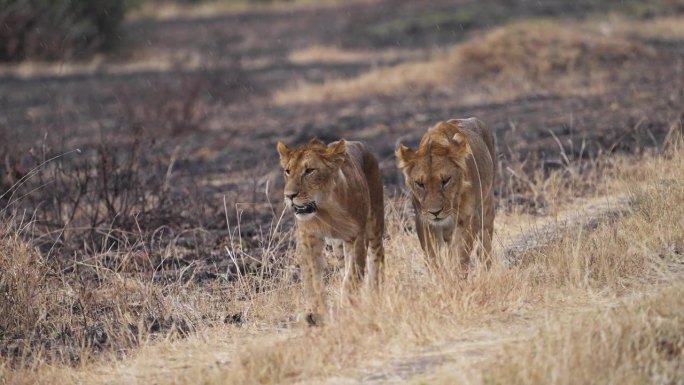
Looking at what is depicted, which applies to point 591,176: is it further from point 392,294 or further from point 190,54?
point 190,54

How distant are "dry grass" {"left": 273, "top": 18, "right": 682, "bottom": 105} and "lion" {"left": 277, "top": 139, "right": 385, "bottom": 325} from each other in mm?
13203

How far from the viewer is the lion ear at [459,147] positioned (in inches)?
291

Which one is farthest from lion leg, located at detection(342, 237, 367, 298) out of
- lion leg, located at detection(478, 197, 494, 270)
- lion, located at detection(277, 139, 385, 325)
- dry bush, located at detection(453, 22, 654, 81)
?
dry bush, located at detection(453, 22, 654, 81)

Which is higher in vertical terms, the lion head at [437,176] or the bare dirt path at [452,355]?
the lion head at [437,176]

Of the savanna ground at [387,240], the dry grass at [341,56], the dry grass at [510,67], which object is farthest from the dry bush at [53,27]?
the dry grass at [341,56]

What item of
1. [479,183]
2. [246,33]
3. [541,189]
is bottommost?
[246,33]

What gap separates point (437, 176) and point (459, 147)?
0.85 ft

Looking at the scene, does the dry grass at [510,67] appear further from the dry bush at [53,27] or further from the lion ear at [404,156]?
the lion ear at [404,156]

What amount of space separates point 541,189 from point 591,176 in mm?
442

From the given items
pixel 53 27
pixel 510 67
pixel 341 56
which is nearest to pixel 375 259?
pixel 510 67

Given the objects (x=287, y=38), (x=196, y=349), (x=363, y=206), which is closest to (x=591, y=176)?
(x=363, y=206)

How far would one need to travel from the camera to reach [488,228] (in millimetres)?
7953

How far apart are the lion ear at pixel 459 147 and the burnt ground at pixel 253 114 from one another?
1.68 meters

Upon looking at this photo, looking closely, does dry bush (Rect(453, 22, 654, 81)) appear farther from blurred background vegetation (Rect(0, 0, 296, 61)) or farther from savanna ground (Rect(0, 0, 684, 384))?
blurred background vegetation (Rect(0, 0, 296, 61))
